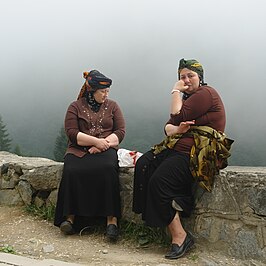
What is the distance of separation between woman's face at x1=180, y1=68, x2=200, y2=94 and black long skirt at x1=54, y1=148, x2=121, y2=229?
42.1 inches

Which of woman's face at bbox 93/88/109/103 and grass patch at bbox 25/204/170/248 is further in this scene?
woman's face at bbox 93/88/109/103

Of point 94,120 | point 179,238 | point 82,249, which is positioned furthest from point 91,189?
point 179,238

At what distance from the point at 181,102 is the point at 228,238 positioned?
1232mm

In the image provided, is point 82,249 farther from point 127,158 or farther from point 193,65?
point 193,65

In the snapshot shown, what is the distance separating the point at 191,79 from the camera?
382 cm

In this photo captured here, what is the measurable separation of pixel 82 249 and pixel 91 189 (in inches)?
23.2

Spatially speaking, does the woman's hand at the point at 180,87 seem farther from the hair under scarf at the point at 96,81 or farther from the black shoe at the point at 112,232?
the black shoe at the point at 112,232

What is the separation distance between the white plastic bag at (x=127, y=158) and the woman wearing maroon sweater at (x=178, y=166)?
49 centimetres

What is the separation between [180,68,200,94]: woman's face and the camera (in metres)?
3.82

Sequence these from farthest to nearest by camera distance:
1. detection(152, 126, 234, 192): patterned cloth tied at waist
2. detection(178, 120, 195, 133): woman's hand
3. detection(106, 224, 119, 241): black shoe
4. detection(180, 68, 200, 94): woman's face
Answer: detection(106, 224, 119, 241): black shoe → detection(180, 68, 200, 94): woman's face → detection(178, 120, 195, 133): woman's hand → detection(152, 126, 234, 192): patterned cloth tied at waist

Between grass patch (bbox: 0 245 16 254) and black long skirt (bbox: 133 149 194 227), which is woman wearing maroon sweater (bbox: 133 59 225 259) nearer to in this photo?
black long skirt (bbox: 133 149 194 227)

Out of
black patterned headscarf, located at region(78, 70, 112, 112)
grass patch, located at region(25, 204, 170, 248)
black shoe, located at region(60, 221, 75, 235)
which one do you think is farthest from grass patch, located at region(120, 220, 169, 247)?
black patterned headscarf, located at region(78, 70, 112, 112)

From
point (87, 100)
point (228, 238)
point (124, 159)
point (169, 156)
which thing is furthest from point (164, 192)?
point (87, 100)

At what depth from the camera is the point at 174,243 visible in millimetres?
3551
